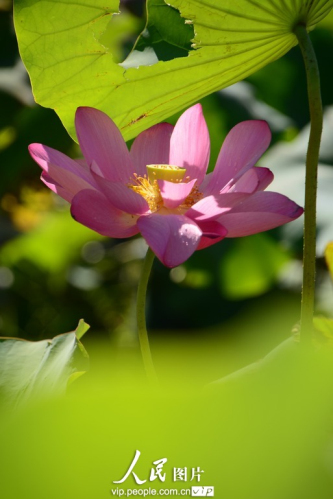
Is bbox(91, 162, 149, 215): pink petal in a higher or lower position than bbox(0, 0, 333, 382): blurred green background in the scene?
lower

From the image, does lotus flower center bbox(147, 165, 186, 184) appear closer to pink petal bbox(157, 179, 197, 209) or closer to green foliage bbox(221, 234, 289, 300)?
pink petal bbox(157, 179, 197, 209)

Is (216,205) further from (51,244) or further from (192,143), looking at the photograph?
(51,244)

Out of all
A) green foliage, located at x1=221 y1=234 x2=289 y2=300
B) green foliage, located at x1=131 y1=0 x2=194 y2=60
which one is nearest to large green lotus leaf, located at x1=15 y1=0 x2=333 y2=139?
green foliage, located at x1=131 y1=0 x2=194 y2=60

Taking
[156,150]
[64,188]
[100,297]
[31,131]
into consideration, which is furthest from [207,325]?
[64,188]

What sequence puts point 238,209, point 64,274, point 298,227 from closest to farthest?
point 238,209
point 298,227
point 64,274

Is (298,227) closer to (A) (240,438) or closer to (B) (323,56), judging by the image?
(B) (323,56)

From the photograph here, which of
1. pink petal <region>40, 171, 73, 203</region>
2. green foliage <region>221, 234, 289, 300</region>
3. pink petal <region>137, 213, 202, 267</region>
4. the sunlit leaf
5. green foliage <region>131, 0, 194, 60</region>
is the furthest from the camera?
the sunlit leaf

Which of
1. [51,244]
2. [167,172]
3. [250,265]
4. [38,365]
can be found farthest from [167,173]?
[51,244]
